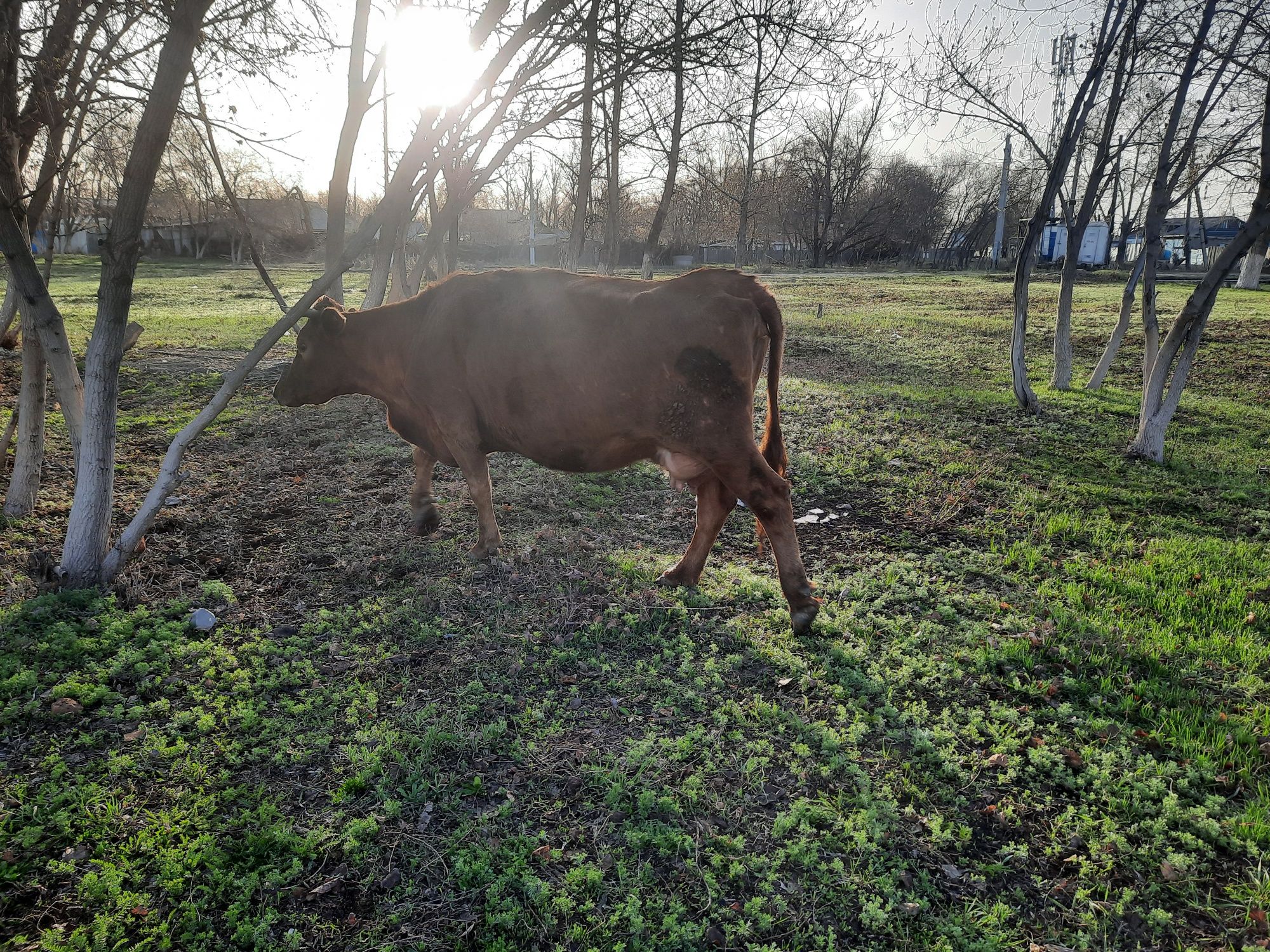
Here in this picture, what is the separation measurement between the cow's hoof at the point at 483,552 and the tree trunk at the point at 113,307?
7.67ft

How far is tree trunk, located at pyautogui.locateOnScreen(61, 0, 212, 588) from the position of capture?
416cm

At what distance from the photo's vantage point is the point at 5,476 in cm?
639

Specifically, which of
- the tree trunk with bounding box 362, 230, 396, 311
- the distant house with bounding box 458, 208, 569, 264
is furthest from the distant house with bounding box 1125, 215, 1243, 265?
the tree trunk with bounding box 362, 230, 396, 311

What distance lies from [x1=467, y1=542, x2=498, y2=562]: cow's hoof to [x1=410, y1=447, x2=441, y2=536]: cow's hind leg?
0.60 metres

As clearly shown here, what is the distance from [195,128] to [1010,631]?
271 inches

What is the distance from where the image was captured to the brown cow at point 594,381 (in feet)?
14.4

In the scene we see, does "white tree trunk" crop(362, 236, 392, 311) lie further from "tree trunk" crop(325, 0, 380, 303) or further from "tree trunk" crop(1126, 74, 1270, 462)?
"tree trunk" crop(1126, 74, 1270, 462)

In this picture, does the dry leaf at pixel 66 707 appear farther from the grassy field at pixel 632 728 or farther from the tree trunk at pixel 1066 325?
the tree trunk at pixel 1066 325

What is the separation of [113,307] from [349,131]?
4.23 meters

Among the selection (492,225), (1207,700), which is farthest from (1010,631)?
(492,225)

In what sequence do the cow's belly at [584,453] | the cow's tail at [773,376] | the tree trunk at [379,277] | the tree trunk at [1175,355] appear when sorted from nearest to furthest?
the cow's tail at [773,376]
the cow's belly at [584,453]
the tree trunk at [1175,355]
the tree trunk at [379,277]

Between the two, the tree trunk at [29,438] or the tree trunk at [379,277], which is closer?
the tree trunk at [29,438]

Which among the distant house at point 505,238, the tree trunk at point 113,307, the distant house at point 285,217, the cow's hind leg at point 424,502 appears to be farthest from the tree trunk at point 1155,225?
the distant house at point 505,238

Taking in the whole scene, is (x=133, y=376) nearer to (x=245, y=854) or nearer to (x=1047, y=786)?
(x=245, y=854)
